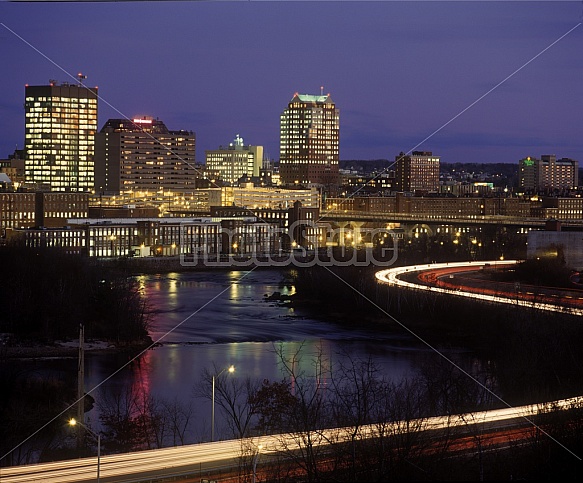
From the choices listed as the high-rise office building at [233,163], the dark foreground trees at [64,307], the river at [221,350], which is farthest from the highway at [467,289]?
the high-rise office building at [233,163]

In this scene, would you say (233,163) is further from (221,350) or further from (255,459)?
(255,459)

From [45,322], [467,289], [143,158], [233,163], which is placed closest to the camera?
[45,322]

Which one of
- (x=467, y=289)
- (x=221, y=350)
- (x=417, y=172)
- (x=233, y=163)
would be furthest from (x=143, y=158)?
(x=221, y=350)

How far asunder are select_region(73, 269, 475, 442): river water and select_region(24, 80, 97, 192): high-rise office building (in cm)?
2281

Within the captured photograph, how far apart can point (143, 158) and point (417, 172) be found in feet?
51.4

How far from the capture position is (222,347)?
381 inches

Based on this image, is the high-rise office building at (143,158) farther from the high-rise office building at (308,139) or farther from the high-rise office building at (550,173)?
the high-rise office building at (550,173)

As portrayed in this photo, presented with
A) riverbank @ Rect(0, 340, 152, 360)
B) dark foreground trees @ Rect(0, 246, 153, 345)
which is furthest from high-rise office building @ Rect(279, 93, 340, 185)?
riverbank @ Rect(0, 340, 152, 360)

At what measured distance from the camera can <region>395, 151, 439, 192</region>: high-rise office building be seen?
4669cm

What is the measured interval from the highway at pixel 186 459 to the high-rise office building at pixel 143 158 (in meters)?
30.4

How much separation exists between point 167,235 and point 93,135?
16653 mm

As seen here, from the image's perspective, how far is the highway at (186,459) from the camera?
3904 millimetres

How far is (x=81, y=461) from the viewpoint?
414 centimetres

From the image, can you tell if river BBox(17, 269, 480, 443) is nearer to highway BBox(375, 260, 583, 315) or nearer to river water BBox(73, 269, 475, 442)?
river water BBox(73, 269, 475, 442)
